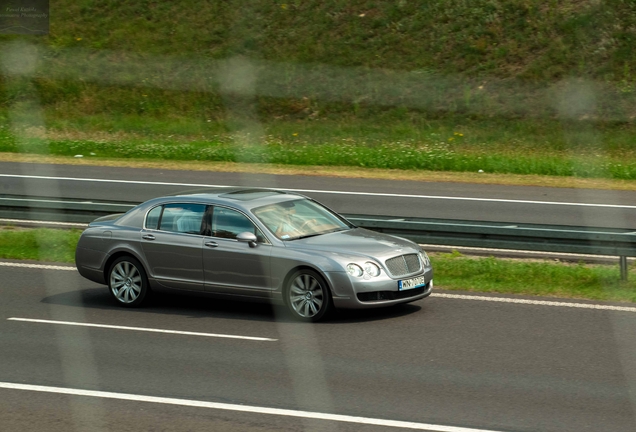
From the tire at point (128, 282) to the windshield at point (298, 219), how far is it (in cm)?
168

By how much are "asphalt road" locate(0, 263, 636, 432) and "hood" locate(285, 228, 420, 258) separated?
758mm

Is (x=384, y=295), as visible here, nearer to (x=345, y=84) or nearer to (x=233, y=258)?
(x=233, y=258)

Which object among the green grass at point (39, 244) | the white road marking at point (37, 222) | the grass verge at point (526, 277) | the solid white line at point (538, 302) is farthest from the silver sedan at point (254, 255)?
the white road marking at point (37, 222)

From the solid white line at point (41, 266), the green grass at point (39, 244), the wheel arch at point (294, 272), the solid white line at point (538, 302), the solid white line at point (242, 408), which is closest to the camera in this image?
the solid white line at point (242, 408)

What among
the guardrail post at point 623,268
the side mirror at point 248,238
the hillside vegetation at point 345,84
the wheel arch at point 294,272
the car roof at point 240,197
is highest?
the hillside vegetation at point 345,84

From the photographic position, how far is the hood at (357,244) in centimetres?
1071

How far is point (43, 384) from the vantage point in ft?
27.3

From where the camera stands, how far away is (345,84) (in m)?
34.5

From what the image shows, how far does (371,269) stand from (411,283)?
528 millimetres

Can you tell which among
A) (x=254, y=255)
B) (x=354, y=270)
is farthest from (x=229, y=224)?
(x=354, y=270)

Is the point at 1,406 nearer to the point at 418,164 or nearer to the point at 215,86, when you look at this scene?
the point at 418,164

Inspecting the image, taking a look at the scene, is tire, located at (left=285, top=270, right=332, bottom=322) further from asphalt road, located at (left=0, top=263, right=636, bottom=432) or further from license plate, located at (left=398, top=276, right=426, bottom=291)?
license plate, located at (left=398, top=276, right=426, bottom=291)

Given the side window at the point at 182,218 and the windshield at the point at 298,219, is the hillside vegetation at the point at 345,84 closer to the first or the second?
the windshield at the point at 298,219

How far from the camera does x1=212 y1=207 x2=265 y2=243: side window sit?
36.9ft
